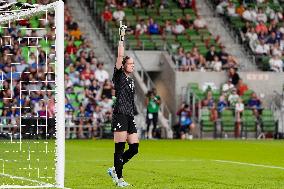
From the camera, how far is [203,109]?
41.6 meters

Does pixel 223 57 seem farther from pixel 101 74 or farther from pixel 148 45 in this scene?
pixel 101 74

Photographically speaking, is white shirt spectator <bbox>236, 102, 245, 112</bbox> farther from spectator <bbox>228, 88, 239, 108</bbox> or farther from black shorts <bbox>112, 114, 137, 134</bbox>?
black shorts <bbox>112, 114, 137, 134</bbox>

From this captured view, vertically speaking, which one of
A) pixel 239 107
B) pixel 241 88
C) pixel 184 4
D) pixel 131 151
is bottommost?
pixel 131 151

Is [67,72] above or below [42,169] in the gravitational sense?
above

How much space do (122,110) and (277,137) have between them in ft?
85.7

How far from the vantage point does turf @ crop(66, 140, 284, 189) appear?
16938mm

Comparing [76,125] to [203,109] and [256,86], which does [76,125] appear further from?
[256,86]

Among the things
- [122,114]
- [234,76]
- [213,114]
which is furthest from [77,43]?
[122,114]

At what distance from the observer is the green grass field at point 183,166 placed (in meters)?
16.9

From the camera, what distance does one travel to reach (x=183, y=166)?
2195 centimetres

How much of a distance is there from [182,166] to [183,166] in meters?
0.02

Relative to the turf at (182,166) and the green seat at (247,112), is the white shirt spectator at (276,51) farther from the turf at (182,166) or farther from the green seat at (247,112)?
the turf at (182,166)

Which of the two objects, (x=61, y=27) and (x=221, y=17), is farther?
(x=221, y=17)

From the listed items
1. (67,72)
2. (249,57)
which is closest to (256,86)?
(249,57)
